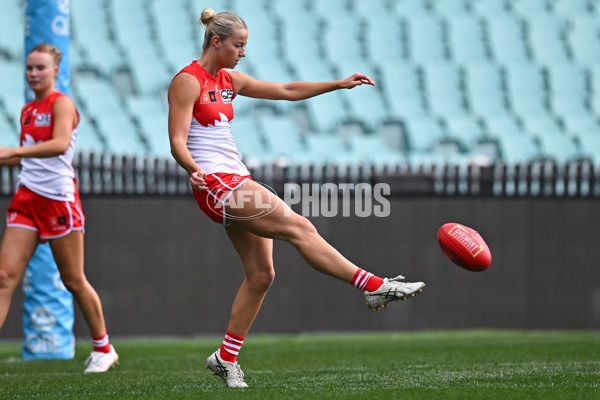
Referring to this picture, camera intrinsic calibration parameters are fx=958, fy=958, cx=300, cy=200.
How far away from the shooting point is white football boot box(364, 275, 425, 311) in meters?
5.05

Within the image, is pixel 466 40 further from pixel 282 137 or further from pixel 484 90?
pixel 282 137

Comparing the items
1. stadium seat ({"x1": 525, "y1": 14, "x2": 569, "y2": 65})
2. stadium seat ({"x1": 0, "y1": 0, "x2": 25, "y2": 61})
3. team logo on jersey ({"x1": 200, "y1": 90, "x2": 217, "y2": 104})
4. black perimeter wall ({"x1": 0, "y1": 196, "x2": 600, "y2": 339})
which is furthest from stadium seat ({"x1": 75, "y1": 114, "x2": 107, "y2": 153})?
team logo on jersey ({"x1": 200, "y1": 90, "x2": 217, "y2": 104})

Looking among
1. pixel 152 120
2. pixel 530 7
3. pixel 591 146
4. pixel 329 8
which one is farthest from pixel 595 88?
pixel 152 120

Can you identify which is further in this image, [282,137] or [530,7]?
[530,7]

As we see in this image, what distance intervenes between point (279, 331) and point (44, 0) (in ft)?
15.7

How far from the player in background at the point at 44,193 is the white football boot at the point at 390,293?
209 centimetres

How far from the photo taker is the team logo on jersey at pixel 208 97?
5312 mm

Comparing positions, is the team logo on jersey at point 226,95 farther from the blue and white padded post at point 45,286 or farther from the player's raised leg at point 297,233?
the blue and white padded post at point 45,286

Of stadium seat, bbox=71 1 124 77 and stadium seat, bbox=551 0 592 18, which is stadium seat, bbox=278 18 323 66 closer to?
stadium seat, bbox=71 1 124 77

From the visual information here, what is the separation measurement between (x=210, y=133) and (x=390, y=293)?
1332 millimetres

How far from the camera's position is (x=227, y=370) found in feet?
18.1

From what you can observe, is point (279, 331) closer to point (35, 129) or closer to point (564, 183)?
point (564, 183)

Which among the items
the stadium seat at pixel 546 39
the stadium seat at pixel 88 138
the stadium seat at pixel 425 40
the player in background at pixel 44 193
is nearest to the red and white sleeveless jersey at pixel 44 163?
the player in background at pixel 44 193

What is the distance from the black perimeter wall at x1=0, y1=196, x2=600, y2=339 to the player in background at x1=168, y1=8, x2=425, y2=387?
5.40m
